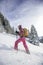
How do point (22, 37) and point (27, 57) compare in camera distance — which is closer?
point (27, 57)

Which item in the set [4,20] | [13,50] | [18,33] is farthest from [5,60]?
[4,20]

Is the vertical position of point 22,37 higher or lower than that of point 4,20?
lower

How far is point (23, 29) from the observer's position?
14.9 metres

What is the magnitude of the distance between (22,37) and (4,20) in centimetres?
3688

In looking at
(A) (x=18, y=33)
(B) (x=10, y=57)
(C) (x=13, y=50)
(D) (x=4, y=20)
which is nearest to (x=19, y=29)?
(A) (x=18, y=33)

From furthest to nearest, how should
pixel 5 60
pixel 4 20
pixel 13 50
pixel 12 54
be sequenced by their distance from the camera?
pixel 4 20, pixel 13 50, pixel 12 54, pixel 5 60

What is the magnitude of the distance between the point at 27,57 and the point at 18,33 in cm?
229

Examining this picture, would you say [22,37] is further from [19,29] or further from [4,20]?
[4,20]

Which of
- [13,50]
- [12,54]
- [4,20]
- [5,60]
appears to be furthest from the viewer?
[4,20]

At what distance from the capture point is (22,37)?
14.9 m

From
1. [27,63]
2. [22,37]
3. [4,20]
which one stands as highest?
[4,20]

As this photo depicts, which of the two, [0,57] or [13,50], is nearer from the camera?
[0,57]

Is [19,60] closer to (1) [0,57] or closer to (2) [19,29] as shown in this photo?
(1) [0,57]

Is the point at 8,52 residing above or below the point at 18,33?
below
